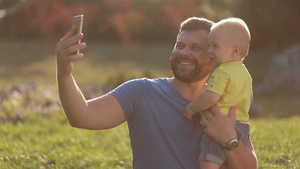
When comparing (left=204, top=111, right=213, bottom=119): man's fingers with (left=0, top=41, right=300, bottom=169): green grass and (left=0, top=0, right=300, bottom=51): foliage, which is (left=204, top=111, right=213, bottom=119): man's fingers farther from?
(left=0, top=0, right=300, bottom=51): foliage

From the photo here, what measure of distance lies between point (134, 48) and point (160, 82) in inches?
692

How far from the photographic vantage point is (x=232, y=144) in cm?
318

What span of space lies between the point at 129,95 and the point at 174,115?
38cm

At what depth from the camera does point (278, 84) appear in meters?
13.1

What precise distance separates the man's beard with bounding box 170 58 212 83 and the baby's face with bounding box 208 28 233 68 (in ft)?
0.57

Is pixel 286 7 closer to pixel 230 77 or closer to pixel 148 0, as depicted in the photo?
pixel 148 0

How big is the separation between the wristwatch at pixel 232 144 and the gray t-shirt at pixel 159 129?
28cm

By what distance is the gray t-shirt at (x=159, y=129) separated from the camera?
11.0ft

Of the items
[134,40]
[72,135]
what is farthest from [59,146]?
[134,40]

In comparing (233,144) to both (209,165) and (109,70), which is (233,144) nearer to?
(209,165)

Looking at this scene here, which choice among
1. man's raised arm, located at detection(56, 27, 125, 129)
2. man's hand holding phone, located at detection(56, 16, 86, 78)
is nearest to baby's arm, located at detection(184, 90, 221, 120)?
man's raised arm, located at detection(56, 27, 125, 129)

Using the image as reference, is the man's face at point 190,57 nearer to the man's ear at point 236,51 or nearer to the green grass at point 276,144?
the man's ear at point 236,51

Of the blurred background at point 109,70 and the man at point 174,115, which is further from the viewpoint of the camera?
the blurred background at point 109,70

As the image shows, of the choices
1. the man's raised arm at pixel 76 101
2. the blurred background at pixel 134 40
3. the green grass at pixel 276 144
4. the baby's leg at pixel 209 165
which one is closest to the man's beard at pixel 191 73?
the man's raised arm at pixel 76 101
